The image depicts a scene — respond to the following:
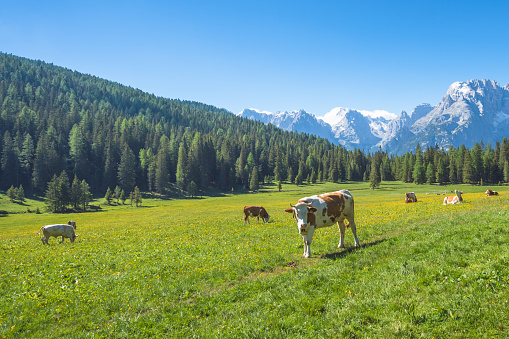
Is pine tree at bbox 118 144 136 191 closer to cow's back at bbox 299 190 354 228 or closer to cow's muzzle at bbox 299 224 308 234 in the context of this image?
cow's back at bbox 299 190 354 228

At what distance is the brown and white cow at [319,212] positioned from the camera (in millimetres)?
13672

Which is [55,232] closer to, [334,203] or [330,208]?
[330,208]

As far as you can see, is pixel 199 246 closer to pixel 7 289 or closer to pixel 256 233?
pixel 256 233

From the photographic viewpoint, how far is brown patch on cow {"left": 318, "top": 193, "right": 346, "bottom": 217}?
14461mm

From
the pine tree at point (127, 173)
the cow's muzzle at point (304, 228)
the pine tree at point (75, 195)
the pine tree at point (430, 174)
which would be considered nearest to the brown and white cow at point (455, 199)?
the cow's muzzle at point (304, 228)

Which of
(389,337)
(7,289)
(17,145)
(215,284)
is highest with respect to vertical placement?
(17,145)

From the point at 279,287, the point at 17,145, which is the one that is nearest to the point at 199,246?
the point at 279,287

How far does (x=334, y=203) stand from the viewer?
1468cm

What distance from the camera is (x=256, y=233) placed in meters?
22.4

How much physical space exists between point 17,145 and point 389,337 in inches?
6624

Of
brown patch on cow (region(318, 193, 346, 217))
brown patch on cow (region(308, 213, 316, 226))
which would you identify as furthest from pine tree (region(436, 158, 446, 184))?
brown patch on cow (region(308, 213, 316, 226))

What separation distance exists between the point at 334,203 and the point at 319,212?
127 cm

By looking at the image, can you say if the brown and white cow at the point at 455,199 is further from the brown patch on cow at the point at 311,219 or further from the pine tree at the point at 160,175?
the pine tree at the point at 160,175

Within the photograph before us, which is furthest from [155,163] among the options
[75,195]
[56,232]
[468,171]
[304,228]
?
[468,171]
